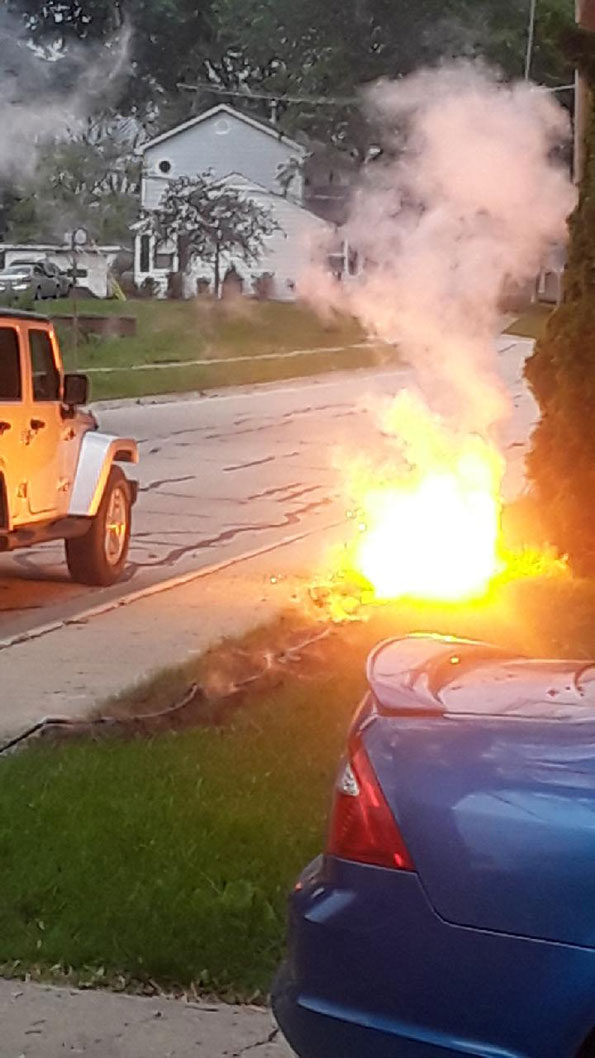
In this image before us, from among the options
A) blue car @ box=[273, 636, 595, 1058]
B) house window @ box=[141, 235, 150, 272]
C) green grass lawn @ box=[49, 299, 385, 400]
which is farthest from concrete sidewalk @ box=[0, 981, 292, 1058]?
house window @ box=[141, 235, 150, 272]

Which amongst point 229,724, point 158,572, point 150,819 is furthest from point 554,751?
point 158,572

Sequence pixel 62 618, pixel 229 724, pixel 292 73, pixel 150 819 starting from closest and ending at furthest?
pixel 150 819 < pixel 229 724 < pixel 62 618 < pixel 292 73

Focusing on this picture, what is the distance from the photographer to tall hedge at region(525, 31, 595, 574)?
29.7ft

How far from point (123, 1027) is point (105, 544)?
7926mm

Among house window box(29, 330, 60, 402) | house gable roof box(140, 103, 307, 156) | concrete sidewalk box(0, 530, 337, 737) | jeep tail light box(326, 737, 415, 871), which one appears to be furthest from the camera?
house gable roof box(140, 103, 307, 156)

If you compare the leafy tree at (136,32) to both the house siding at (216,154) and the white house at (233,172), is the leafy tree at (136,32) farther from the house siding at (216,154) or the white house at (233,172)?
the white house at (233,172)

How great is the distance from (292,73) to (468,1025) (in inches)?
1271

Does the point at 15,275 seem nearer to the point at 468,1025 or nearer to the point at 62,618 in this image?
the point at 62,618

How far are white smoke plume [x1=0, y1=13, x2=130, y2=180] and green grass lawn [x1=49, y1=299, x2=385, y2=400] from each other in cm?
380

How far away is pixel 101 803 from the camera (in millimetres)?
6441

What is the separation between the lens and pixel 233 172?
38.9m

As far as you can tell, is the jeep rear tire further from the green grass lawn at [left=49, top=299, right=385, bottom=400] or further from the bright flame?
the green grass lawn at [left=49, top=299, right=385, bottom=400]

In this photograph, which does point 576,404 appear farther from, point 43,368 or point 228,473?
point 228,473

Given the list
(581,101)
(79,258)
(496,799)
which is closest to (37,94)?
(79,258)
